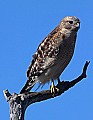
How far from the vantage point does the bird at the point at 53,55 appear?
10.0 meters

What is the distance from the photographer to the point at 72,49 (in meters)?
10.1

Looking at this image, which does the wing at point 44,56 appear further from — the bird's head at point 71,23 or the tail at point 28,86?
the bird's head at point 71,23

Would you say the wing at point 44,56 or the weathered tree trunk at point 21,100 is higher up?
the wing at point 44,56

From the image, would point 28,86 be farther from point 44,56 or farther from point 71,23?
point 71,23

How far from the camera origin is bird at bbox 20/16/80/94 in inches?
395

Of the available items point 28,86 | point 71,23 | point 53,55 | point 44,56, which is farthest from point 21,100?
point 71,23

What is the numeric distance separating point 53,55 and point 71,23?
977 millimetres

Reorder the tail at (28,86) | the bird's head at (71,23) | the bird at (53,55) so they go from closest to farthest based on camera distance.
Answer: the tail at (28,86), the bird at (53,55), the bird's head at (71,23)

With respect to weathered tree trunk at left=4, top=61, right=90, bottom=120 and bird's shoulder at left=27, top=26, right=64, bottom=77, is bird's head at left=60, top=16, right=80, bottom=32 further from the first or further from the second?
weathered tree trunk at left=4, top=61, right=90, bottom=120

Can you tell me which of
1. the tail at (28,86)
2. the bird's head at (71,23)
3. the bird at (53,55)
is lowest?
the tail at (28,86)

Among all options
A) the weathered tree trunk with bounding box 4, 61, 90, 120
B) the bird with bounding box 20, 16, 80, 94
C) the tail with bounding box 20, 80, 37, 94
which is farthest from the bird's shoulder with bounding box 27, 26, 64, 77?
the weathered tree trunk with bounding box 4, 61, 90, 120

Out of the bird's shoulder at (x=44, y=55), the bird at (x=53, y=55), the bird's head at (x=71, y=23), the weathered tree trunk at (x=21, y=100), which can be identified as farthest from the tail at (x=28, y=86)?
the bird's head at (x=71, y=23)

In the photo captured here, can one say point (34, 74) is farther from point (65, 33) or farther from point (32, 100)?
point (32, 100)

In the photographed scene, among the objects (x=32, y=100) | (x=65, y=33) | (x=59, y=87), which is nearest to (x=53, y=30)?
(x=65, y=33)
